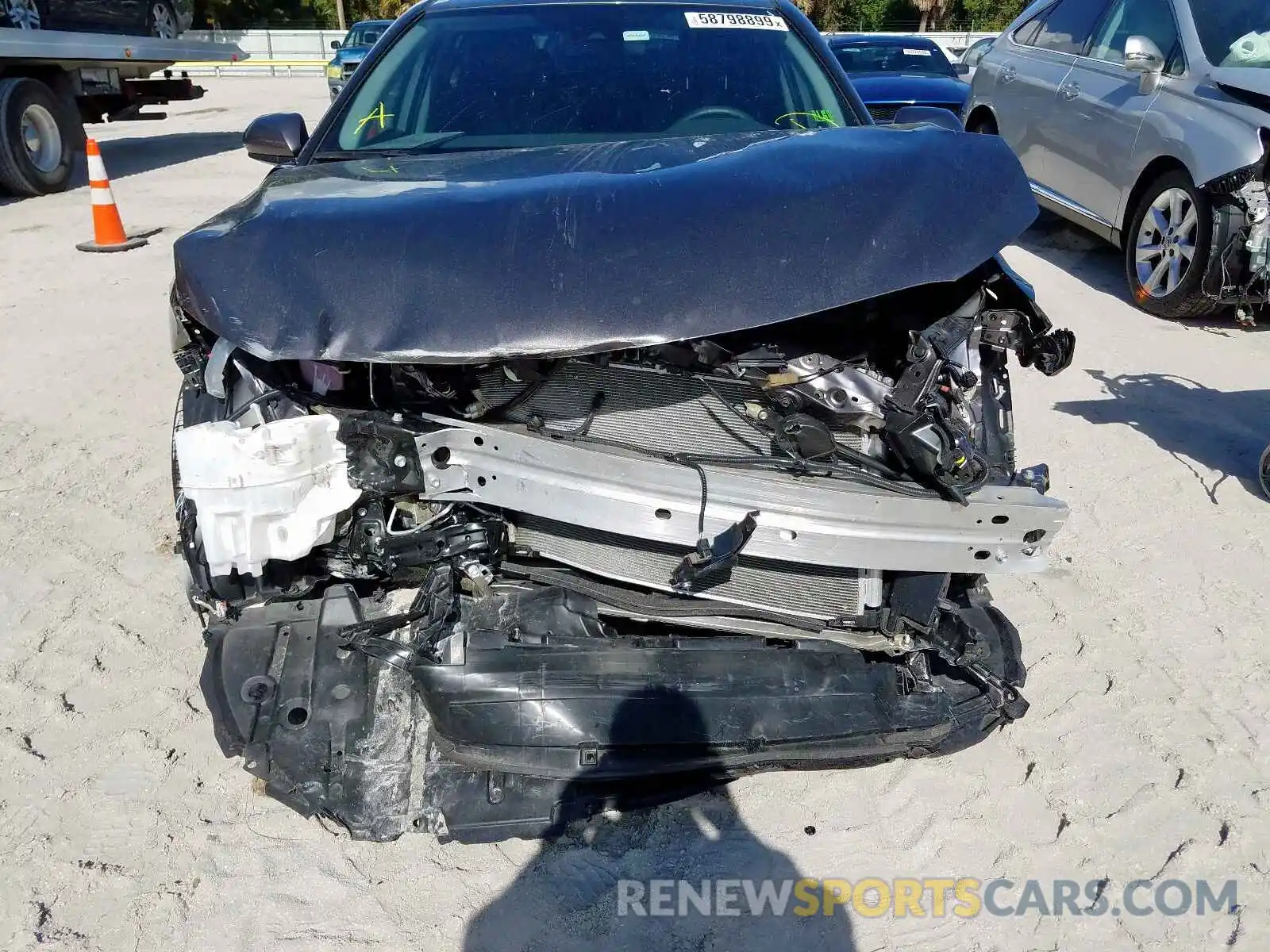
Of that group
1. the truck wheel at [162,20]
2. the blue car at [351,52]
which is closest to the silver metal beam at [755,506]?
the truck wheel at [162,20]

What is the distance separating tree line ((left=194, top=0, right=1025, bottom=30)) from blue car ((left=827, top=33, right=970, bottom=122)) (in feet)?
74.7

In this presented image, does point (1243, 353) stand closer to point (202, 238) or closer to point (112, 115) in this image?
point (202, 238)

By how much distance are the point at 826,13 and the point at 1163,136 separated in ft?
98.0

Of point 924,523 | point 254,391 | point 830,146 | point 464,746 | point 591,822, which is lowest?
point 591,822

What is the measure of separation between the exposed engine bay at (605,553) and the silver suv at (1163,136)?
370cm

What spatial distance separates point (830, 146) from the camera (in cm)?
212

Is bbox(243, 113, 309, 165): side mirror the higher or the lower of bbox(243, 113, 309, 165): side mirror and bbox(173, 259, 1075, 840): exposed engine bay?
the higher

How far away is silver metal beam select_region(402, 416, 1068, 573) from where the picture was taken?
1.84 metres

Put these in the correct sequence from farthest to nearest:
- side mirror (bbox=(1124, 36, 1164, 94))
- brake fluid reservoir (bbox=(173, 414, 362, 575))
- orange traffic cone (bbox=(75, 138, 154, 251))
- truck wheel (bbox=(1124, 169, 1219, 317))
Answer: orange traffic cone (bbox=(75, 138, 154, 251))
side mirror (bbox=(1124, 36, 1164, 94))
truck wheel (bbox=(1124, 169, 1219, 317))
brake fluid reservoir (bbox=(173, 414, 362, 575))

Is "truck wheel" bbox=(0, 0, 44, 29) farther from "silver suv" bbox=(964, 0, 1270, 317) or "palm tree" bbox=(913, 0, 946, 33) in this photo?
"palm tree" bbox=(913, 0, 946, 33)

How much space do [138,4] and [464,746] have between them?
10.8 m

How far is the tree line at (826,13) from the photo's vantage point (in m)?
30.8

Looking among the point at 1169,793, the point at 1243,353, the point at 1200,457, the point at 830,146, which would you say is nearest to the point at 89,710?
the point at 830,146

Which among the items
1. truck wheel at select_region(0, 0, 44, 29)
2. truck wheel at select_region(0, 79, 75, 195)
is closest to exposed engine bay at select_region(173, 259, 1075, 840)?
truck wheel at select_region(0, 79, 75, 195)
